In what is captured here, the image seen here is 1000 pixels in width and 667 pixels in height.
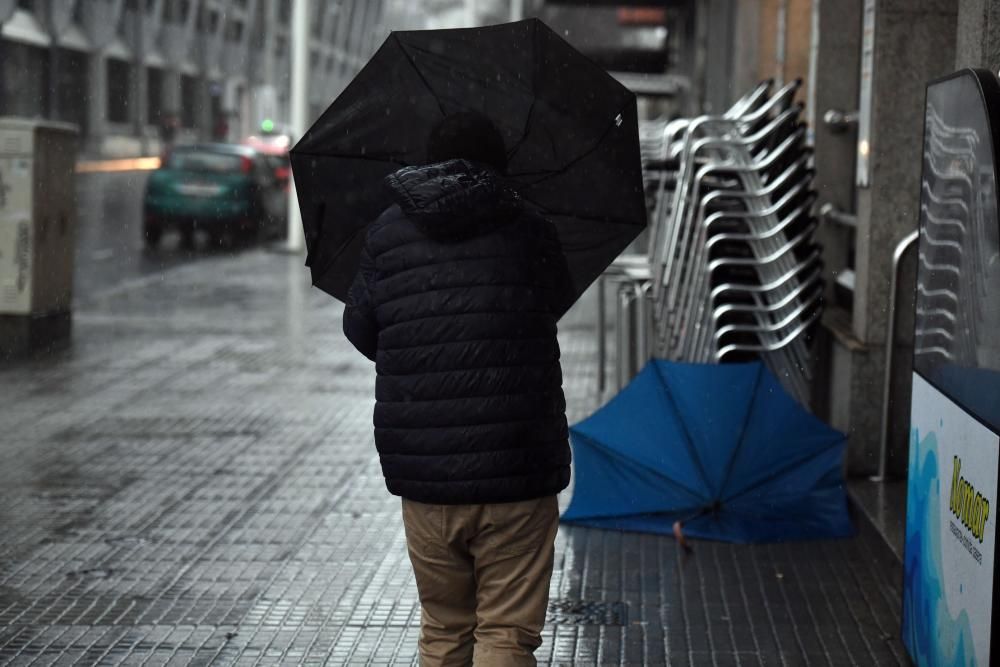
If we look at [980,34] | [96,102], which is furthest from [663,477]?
[96,102]

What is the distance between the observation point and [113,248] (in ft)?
79.8

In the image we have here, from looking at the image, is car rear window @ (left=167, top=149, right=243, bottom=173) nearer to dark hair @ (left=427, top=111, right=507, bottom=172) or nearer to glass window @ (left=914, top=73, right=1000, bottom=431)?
glass window @ (left=914, top=73, right=1000, bottom=431)

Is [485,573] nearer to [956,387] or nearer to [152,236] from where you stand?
[956,387]

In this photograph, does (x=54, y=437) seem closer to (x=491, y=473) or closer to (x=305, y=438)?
(x=305, y=438)

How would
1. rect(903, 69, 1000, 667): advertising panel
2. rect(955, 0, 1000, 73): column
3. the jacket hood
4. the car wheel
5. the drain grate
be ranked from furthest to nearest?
the car wheel, the drain grate, rect(955, 0, 1000, 73): column, rect(903, 69, 1000, 667): advertising panel, the jacket hood

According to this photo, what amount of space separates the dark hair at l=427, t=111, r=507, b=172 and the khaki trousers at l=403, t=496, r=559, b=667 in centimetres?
85

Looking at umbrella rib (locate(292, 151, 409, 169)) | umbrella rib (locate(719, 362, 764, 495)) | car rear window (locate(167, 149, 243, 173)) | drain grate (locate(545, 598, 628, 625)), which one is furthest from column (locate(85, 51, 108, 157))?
umbrella rib (locate(292, 151, 409, 169))

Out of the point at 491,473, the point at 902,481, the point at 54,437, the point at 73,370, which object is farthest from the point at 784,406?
the point at 73,370

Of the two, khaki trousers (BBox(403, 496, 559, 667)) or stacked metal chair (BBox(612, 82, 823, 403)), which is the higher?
stacked metal chair (BBox(612, 82, 823, 403))

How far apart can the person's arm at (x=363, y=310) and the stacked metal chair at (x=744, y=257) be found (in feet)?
13.1

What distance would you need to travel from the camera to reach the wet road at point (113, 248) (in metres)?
19.7

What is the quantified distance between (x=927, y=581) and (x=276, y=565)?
9.44 ft

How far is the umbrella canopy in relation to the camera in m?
6.75

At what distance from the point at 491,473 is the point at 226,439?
565cm
